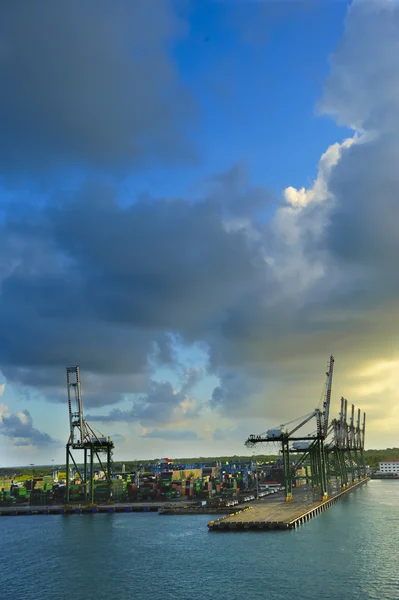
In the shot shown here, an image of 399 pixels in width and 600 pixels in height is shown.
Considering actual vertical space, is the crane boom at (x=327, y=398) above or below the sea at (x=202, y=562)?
above

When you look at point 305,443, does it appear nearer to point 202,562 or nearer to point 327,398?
point 327,398

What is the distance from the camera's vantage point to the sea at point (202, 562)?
182 feet

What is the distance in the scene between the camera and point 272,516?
98.9 meters

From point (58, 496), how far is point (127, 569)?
96.8 m

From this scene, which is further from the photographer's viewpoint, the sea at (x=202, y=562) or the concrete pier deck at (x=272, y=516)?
the concrete pier deck at (x=272, y=516)

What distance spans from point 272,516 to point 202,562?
3333 cm

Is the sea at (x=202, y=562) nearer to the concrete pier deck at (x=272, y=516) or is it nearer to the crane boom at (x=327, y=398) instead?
the concrete pier deck at (x=272, y=516)

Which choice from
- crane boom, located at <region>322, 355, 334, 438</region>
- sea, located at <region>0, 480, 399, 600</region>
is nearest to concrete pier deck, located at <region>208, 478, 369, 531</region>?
sea, located at <region>0, 480, 399, 600</region>

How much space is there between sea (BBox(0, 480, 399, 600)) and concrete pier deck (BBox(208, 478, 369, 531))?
2081 millimetres

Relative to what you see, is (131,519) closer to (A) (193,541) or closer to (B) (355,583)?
(A) (193,541)

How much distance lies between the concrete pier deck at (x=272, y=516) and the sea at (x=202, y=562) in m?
2.08

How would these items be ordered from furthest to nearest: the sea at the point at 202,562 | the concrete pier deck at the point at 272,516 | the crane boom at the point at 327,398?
1. the crane boom at the point at 327,398
2. the concrete pier deck at the point at 272,516
3. the sea at the point at 202,562

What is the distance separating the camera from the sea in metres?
55.5

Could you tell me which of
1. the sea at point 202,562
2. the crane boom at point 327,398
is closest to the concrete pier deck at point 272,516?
the sea at point 202,562
